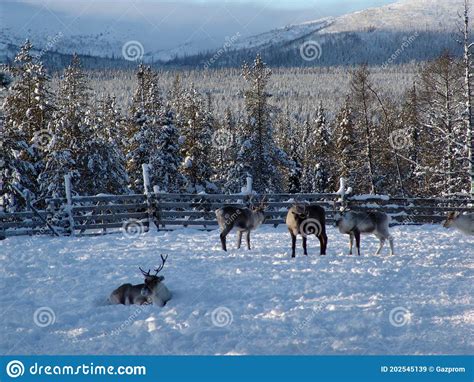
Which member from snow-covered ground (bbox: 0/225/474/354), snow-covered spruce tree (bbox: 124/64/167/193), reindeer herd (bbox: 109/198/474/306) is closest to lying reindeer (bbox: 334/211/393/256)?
reindeer herd (bbox: 109/198/474/306)

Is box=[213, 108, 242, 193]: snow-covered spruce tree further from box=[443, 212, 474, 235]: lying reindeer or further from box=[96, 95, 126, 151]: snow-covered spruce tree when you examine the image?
box=[443, 212, 474, 235]: lying reindeer

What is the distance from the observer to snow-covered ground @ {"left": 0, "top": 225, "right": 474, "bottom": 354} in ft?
21.2

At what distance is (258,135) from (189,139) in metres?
4.45

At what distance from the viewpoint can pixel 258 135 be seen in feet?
108

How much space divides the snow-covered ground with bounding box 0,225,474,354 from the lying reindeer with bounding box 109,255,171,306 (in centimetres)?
32

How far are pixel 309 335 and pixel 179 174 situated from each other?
24.9m

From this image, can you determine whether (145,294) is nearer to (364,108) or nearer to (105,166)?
(105,166)

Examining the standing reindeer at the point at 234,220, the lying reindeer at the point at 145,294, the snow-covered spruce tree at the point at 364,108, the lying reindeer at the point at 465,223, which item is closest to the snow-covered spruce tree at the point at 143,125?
the snow-covered spruce tree at the point at 364,108

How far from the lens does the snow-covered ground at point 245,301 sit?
6.45 m

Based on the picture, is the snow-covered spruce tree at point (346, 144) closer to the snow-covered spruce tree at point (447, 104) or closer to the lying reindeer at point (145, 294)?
the snow-covered spruce tree at point (447, 104)

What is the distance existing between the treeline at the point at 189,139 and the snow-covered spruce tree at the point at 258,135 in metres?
0.07

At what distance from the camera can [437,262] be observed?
1105 centimetres

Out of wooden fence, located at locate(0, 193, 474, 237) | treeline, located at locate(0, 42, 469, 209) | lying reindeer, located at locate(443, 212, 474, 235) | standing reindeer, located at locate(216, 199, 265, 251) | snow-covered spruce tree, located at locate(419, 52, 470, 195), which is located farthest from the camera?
treeline, located at locate(0, 42, 469, 209)

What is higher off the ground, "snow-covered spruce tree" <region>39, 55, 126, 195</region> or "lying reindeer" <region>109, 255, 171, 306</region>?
"snow-covered spruce tree" <region>39, 55, 126, 195</region>
